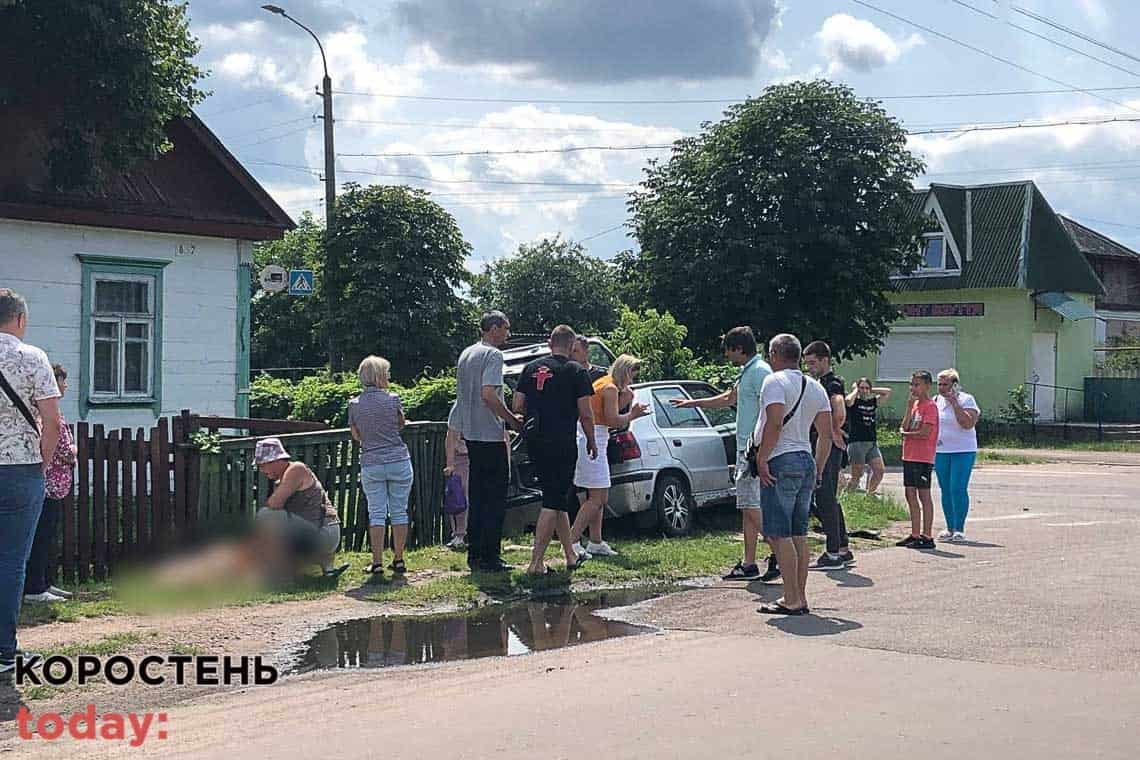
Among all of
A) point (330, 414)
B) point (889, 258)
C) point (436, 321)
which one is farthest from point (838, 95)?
point (330, 414)

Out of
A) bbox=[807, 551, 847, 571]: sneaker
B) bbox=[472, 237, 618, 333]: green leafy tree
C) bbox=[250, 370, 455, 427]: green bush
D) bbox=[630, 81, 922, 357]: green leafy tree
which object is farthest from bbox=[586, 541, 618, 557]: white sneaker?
bbox=[472, 237, 618, 333]: green leafy tree

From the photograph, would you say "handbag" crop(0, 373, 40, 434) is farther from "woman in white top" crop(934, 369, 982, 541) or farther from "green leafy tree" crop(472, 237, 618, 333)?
"green leafy tree" crop(472, 237, 618, 333)

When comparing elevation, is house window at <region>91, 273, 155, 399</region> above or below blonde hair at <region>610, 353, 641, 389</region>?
above

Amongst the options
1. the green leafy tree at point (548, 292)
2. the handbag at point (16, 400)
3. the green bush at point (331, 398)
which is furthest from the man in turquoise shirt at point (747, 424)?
the green leafy tree at point (548, 292)

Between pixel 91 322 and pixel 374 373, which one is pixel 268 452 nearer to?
pixel 374 373

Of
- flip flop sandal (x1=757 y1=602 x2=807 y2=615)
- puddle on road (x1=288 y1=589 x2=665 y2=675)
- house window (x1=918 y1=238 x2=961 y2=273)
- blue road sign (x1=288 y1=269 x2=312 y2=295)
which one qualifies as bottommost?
puddle on road (x1=288 y1=589 x2=665 y2=675)

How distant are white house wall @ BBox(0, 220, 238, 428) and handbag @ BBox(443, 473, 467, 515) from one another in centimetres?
569

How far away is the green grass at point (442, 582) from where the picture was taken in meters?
9.41

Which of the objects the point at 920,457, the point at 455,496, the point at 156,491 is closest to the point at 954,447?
the point at 920,457

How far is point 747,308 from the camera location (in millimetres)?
32969

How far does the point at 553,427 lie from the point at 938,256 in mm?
34006

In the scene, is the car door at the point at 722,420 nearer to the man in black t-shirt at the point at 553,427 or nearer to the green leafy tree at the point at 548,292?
the man in black t-shirt at the point at 553,427

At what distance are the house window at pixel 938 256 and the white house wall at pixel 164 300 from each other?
29.0 meters

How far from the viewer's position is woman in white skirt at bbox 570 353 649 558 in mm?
11461
